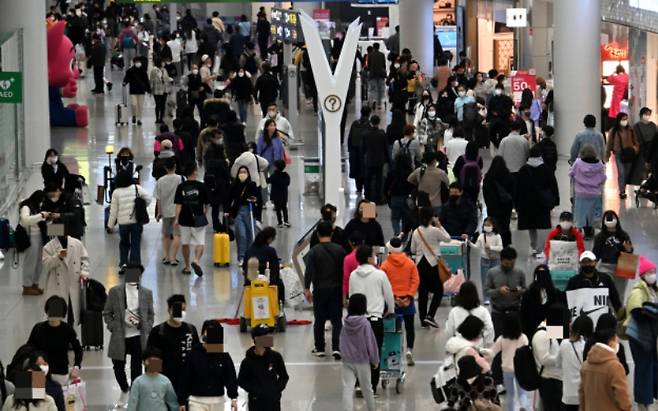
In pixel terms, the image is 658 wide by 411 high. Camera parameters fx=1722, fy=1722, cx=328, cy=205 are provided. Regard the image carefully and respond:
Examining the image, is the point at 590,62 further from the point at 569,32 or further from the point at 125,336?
the point at 125,336

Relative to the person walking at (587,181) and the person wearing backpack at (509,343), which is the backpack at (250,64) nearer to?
the person walking at (587,181)

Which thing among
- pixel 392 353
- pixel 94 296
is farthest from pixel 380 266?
pixel 94 296

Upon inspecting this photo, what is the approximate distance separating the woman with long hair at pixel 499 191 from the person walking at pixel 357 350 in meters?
7.11

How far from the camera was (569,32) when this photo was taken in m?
32.2

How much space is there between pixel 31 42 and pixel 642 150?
1182cm

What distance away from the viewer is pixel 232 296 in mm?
21219

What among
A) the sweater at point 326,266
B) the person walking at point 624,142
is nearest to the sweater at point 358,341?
the sweater at point 326,266

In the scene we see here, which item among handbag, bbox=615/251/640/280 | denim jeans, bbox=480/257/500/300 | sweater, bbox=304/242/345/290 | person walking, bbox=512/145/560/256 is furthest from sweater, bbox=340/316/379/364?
person walking, bbox=512/145/560/256

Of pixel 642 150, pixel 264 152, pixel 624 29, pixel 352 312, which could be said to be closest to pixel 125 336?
pixel 352 312

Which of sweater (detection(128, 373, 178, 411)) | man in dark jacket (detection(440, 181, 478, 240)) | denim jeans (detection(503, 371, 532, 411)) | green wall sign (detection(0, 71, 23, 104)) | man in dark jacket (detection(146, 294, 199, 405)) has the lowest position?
denim jeans (detection(503, 371, 532, 411))

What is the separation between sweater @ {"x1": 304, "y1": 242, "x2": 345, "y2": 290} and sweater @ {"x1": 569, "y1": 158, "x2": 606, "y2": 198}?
253 inches

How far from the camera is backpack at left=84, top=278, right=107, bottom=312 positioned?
1791cm

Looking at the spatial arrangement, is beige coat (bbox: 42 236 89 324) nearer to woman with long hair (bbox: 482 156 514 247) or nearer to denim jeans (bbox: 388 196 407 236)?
denim jeans (bbox: 388 196 407 236)

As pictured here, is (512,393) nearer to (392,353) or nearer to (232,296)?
(392,353)
